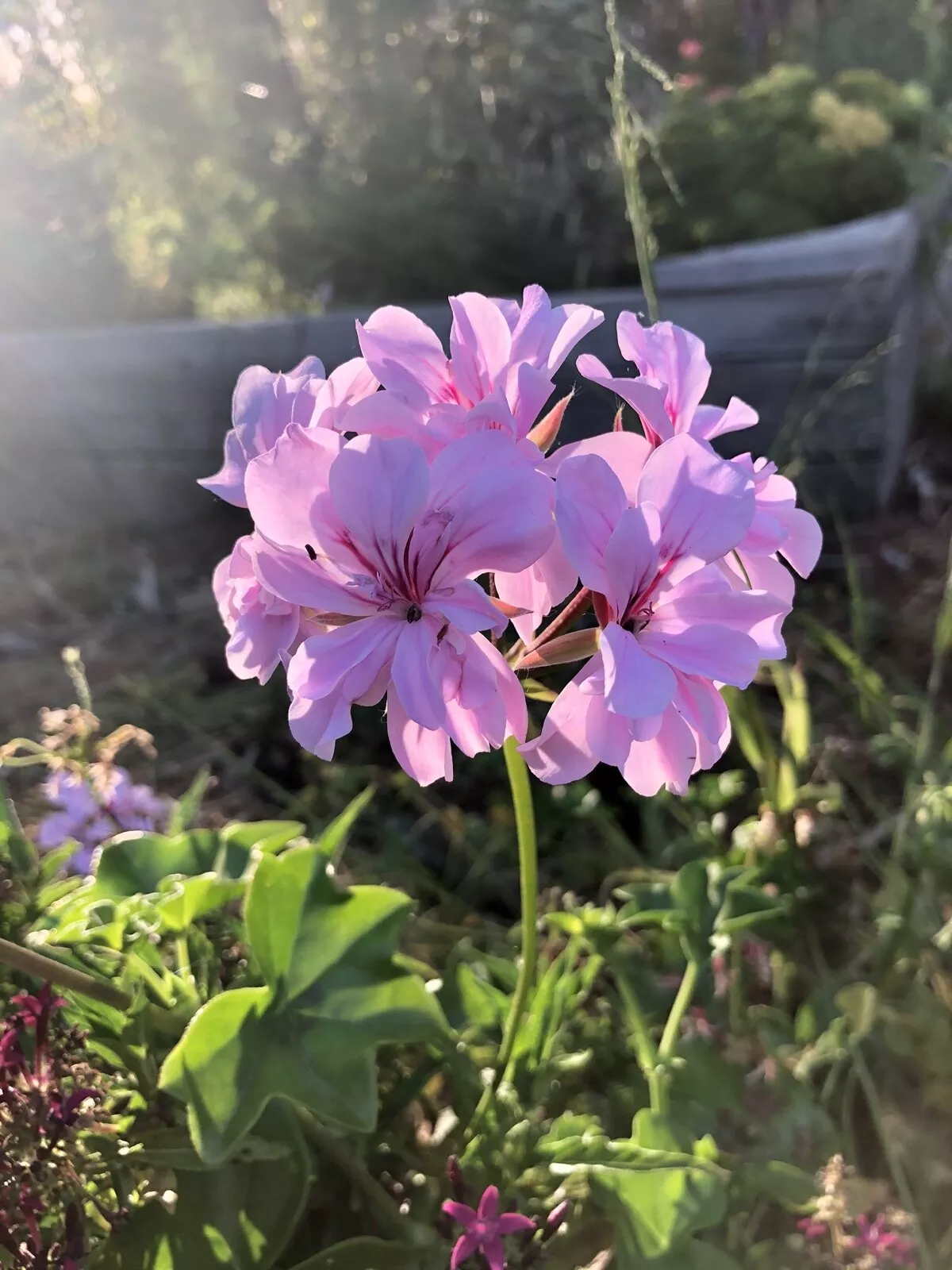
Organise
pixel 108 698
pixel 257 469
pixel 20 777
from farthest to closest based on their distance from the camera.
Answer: pixel 108 698
pixel 20 777
pixel 257 469

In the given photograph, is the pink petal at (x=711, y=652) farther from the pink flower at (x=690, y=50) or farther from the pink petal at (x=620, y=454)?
the pink flower at (x=690, y=50)

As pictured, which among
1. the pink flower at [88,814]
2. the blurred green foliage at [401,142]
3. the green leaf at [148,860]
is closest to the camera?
the green leaf at [148,860]

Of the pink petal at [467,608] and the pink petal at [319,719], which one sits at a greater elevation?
the pink petal at [467,608]

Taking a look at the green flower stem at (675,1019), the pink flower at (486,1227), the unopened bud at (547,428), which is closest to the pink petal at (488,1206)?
the pink flower at (486,1227)

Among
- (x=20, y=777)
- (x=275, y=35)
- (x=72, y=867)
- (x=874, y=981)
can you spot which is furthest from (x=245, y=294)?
(x=874, y=981)

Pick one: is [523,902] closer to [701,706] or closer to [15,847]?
[701,706]

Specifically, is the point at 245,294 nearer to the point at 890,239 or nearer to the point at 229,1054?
the point at 890,239

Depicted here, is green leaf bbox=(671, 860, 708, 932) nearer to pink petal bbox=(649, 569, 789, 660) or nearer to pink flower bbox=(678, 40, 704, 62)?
pink petal bbox=(649, 569, 789, 660)
